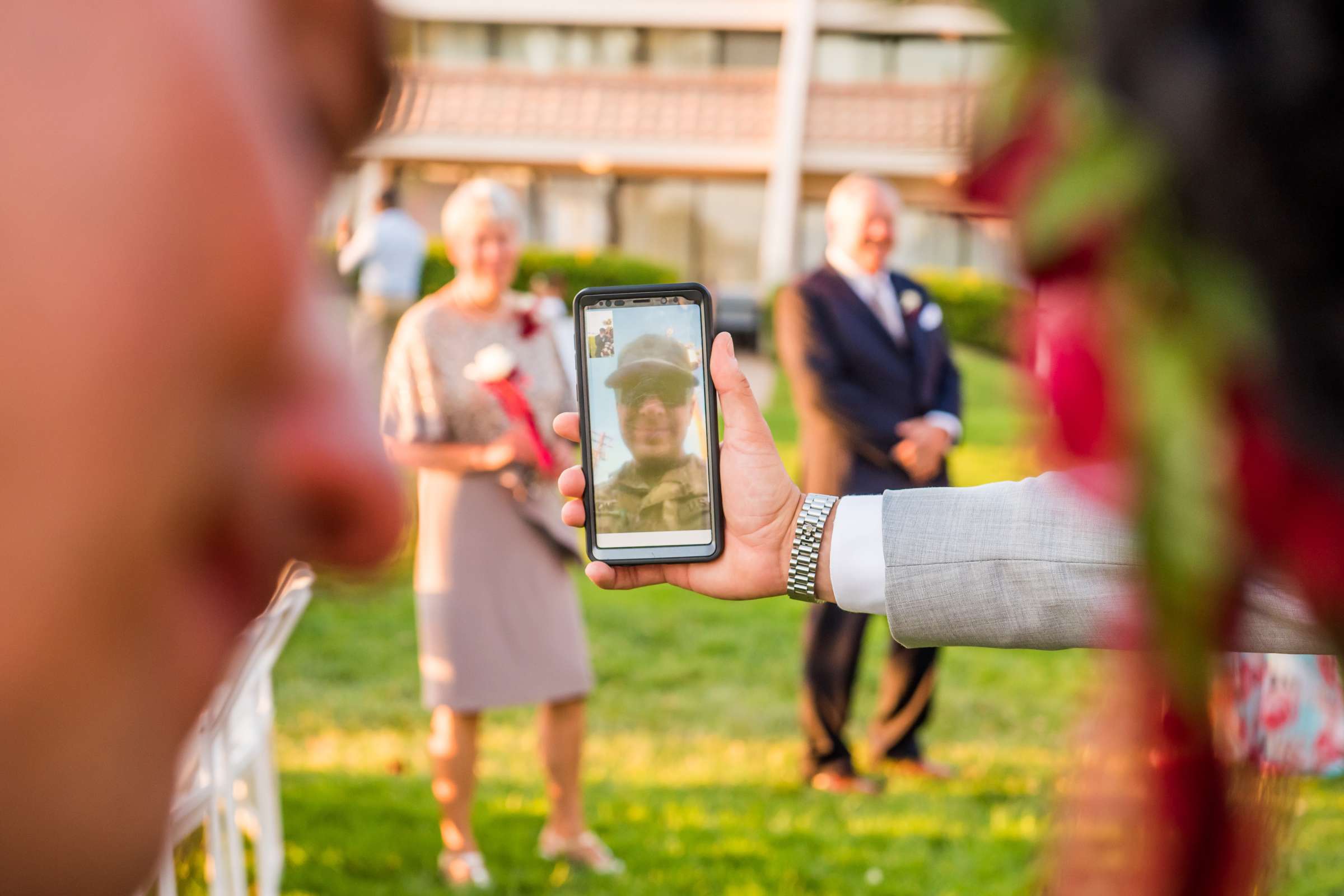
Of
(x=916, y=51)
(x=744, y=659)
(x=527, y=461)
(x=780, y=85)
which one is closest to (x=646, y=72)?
(x=780, y=85)

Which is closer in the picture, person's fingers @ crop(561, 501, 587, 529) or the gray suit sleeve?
the gray suit sleeve

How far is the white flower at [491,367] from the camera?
14.4ft

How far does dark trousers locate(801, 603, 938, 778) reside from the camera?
537 cm

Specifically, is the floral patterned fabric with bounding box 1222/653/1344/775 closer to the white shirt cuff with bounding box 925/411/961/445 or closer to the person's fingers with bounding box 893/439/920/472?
the person's fingers with bounding box 893/439/920/472

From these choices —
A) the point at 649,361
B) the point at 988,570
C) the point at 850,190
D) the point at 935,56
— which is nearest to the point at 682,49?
the point at 850,190

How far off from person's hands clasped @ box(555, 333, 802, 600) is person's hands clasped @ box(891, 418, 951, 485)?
121 inches

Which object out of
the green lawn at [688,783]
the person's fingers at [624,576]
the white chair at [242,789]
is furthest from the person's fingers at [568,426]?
the green lawn at [688,783]

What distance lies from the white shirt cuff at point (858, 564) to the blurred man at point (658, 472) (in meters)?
0.27

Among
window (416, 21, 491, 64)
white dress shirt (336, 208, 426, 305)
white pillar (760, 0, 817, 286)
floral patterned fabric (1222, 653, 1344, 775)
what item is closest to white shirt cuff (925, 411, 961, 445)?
floral patterned fabric (1222, 653, 1344, 775)

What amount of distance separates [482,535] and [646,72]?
25.4m

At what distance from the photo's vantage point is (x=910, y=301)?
5.55 metres

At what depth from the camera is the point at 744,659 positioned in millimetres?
7094

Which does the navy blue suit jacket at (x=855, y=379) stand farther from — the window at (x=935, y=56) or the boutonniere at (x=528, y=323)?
the window at (x=935, y=56)

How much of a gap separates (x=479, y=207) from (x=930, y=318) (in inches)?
85.7
